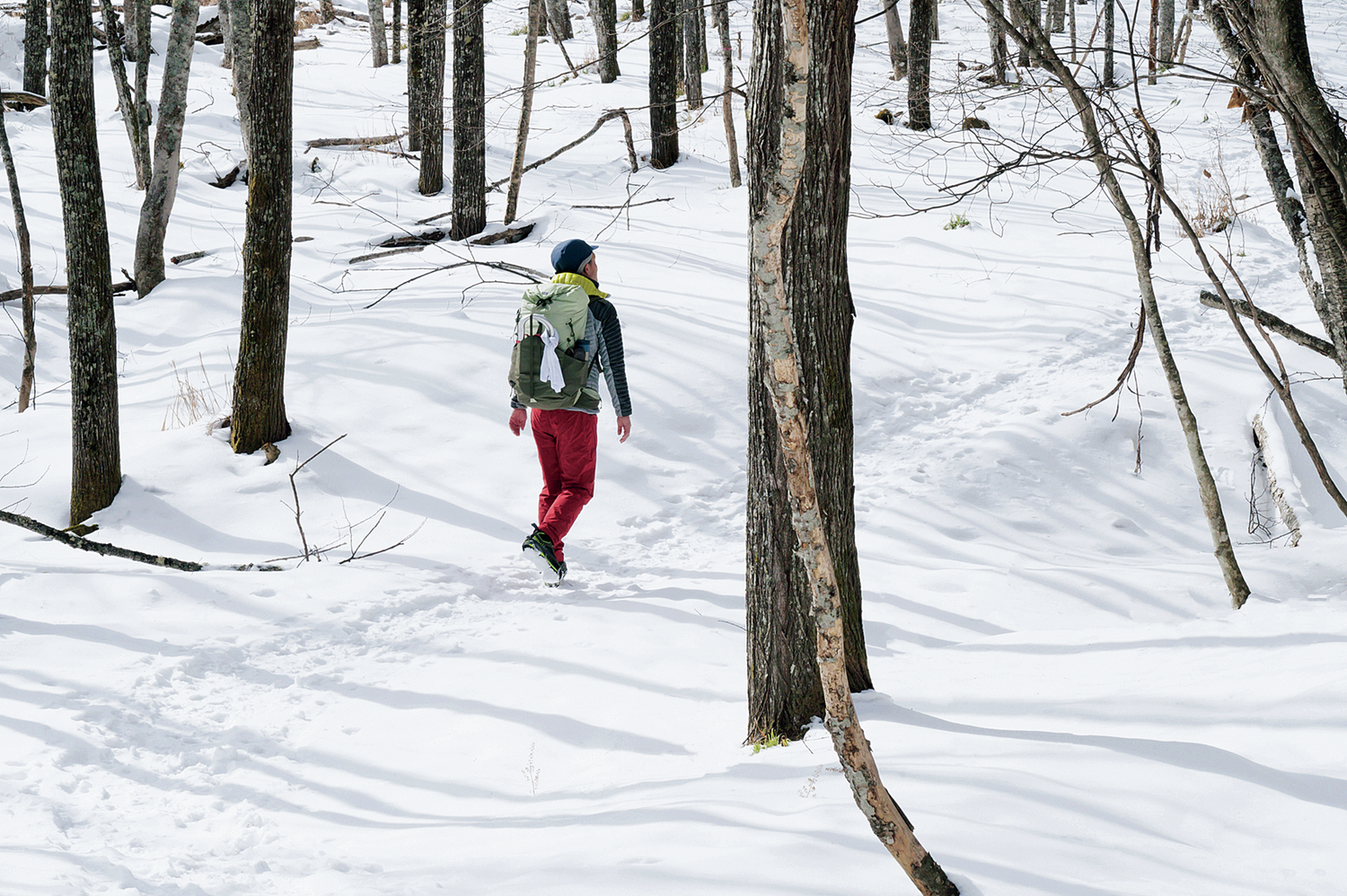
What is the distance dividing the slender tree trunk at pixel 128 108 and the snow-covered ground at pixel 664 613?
6.69 ft

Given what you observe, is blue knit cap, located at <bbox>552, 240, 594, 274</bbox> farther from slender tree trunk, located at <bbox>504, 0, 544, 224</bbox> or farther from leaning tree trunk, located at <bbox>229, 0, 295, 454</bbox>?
slender tree trunk, located at <bbox>504, 0, 544, 224</bbox>

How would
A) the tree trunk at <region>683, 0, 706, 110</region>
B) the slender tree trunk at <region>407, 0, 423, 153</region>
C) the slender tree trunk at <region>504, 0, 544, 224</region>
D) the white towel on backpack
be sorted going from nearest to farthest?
the white towel on backpack < the slender tree trunk at <region>504, 0, 544, 224</region> < the slender tree trunk at <region>407, 0, 423, 153</region> < the tree trunk at <region>683, 0, 706, 110</region>

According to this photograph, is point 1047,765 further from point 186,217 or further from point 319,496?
point 186,217

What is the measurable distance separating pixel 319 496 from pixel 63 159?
273 cm

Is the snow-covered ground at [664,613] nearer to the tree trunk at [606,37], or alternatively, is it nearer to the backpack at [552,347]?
the backpack at [552,347]

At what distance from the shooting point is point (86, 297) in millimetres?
5992

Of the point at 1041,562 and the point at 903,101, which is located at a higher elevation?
the point at 903,101

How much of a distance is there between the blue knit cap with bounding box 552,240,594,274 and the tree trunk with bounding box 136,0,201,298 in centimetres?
644

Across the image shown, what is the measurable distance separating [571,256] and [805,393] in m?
2.20

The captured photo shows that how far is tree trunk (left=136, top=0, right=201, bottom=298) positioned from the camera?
9.39 metres

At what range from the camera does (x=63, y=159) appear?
5883mm

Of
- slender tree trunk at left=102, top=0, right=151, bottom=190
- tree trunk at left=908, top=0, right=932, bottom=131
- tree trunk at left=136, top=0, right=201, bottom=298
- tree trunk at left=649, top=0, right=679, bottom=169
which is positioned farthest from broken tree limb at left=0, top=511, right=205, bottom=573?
tree trunk at left=908, top=0, right=932, bottom=131

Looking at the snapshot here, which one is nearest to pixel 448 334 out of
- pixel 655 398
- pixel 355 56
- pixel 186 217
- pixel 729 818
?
pixel 655 398

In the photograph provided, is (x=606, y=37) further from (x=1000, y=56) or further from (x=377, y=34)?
(x=1000, y=56)
